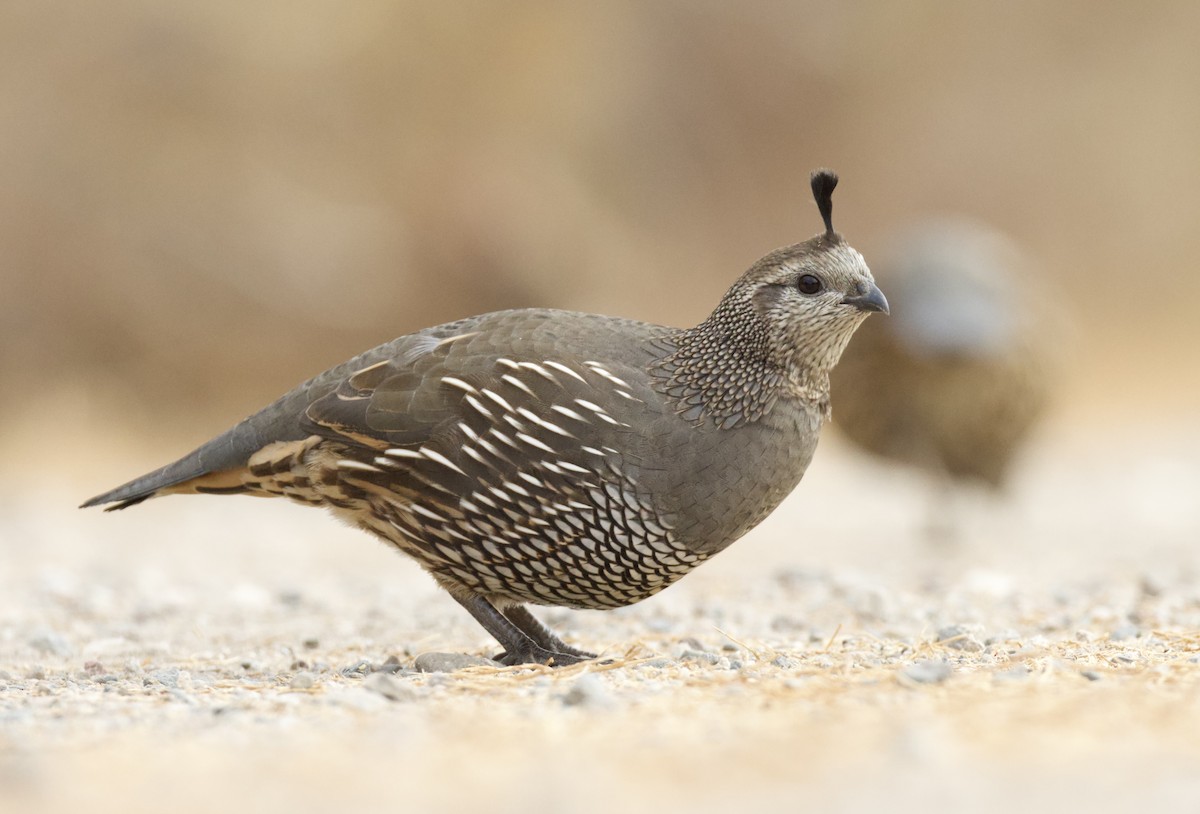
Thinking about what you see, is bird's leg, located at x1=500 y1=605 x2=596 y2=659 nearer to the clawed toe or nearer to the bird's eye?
the clawed toe

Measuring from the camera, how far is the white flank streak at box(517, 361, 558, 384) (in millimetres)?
5560

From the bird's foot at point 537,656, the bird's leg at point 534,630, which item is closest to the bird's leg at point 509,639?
the bird's foot at point 537,656

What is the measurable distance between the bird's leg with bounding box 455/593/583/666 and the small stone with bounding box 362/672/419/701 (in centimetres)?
121

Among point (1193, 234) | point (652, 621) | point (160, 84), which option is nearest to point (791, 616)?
point (652, 621)

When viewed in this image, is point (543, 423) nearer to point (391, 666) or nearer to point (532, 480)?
point (532, 480)

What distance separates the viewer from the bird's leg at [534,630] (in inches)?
239

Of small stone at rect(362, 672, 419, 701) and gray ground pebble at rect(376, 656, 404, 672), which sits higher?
gray ground pebble at rect(376, 656, 404, 672)

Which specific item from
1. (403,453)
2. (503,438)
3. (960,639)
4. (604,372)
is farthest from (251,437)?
(960,639)

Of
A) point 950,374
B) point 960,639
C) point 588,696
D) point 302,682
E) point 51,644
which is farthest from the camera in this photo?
point 950,374

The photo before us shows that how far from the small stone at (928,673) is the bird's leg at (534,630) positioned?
1761 mm

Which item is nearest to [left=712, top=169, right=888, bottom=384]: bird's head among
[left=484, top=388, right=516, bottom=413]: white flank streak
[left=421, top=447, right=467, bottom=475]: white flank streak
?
[left=484, top=388, right=516, bottom=413]: white flank streak

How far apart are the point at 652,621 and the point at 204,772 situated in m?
3.72

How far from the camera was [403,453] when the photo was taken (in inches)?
223

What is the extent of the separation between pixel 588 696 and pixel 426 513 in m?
1.56
